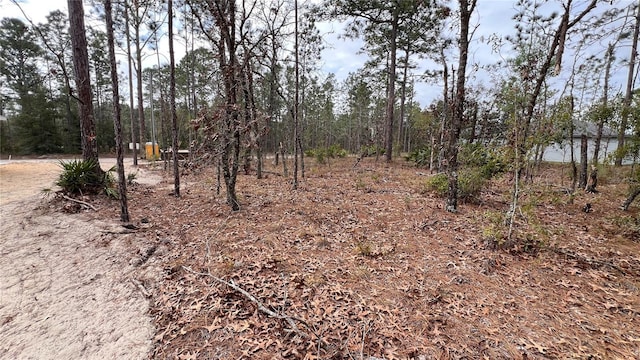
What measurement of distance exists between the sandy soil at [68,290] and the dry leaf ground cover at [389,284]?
0.26m

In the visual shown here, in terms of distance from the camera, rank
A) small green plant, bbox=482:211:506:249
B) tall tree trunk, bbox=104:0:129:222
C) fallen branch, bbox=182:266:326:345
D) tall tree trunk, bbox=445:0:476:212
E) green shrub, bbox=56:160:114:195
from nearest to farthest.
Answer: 1. fallen branch, bbox=182:266:326:345
2. small green plant, bbox=482:211:506:249
3. tall tree trunk, bbox=104:0:129:222
4. tall tree trunk, bbox=445:0:476:212
5. green shrub, bbox=56:160:114:195

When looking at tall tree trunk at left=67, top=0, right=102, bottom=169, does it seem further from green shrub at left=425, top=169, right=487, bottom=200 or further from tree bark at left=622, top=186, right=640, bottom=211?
tree bark at left=622, top=186, right=640, bottom=211

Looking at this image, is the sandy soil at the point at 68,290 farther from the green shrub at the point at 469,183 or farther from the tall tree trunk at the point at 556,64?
the green shrub at the point at 469,183

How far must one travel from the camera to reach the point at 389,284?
3199 millimetres

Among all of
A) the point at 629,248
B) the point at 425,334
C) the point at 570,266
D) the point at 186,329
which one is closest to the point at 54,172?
the point at 186,329

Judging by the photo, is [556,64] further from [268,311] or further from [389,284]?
[268,311]

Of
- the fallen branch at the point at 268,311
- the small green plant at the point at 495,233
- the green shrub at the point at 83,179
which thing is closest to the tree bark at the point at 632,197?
the small green plant at the point at 495,233

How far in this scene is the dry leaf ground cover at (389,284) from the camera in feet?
7.69

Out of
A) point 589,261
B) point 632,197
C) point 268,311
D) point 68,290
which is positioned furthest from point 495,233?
point 68,290

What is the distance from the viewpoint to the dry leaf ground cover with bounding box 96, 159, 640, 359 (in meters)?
2.34

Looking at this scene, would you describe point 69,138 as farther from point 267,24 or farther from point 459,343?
point 459,343

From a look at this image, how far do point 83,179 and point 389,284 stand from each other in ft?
23.2

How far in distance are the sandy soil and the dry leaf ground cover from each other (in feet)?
0.86

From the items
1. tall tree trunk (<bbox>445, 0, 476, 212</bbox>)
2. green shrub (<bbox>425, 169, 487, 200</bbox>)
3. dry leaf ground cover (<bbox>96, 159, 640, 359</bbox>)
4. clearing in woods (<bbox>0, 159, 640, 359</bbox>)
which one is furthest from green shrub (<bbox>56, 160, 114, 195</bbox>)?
green shrub (<bbox>425, 169, 487, 200</bbox>)
